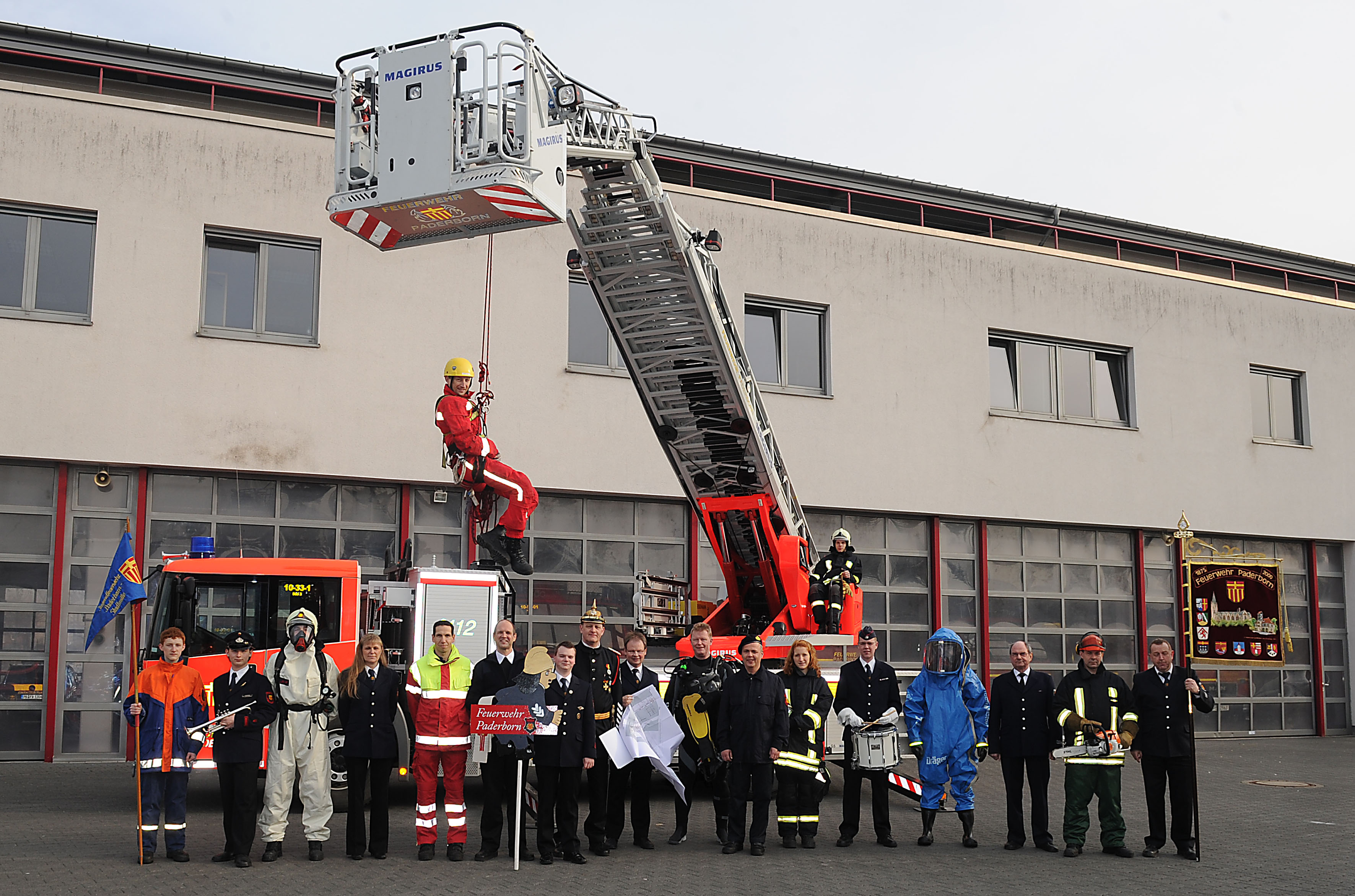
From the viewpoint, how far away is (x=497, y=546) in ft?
39.5

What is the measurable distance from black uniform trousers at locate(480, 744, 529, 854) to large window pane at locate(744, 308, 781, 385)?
1119 cm

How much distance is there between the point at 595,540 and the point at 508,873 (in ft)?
32.8

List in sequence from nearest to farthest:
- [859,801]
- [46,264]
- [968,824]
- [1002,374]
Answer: [968,824] → [859,801] → [46,264] → [1002,374]

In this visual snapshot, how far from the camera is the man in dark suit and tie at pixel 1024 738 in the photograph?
390 inches

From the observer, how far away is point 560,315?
1834 cm

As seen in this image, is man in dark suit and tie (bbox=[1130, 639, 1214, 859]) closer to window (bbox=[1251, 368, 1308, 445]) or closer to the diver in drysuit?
the diver in drysuit

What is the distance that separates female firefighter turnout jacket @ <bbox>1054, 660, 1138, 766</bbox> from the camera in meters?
9.77

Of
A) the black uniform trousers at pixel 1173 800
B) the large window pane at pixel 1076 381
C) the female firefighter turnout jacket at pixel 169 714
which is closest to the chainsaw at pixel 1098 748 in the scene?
the black uniform trousers at pixel 1173 800

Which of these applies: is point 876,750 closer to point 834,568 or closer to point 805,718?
point 805,718

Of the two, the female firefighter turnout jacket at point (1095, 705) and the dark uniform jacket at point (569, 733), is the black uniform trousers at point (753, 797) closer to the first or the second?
the dark uniform jacket at point (569, 733)

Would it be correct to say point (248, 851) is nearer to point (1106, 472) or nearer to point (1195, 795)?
point (1195, 795)

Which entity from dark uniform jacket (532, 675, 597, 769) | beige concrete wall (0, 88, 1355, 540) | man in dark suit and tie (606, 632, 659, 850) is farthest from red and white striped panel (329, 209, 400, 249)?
beige concrete wall (0, 88, 1355, 540)

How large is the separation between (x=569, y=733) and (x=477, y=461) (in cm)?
336

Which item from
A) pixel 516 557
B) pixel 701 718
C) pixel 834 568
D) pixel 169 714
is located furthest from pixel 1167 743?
pixel 169 714
